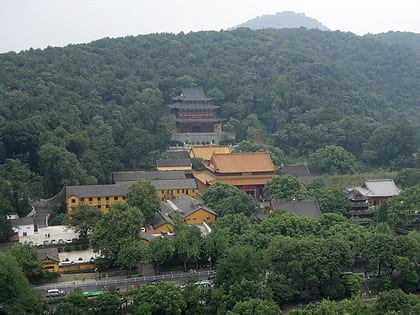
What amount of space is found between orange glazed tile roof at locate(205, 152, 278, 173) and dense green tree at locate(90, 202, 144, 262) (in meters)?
12.7

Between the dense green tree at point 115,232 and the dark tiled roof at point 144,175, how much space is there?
11622 millimetres

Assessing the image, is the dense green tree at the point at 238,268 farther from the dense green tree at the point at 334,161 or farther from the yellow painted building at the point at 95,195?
the dense green tree at the point at 334,161

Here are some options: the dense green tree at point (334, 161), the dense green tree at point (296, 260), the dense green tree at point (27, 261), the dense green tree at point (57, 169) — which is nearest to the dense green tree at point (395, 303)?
the dense green tree at point (296, 260)

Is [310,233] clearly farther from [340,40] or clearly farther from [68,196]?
[340,40]

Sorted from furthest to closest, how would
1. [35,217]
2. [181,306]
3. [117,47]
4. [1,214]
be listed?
[117,47] → [35,217] → [1,214] → [181,306]

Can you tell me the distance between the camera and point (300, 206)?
32062 mm

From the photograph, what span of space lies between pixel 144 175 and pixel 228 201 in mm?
8984

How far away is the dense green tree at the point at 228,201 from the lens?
32500 mm

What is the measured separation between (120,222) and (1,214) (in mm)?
7094

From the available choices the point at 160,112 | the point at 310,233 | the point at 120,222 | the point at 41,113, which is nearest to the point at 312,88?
the point at 160,112

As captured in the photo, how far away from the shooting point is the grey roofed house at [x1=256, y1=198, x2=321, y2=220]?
3167 centimetres

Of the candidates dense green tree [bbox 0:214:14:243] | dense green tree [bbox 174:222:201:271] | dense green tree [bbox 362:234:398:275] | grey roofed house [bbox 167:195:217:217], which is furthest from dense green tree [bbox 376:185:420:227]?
dense green tree [bbox 0:214:14:243]

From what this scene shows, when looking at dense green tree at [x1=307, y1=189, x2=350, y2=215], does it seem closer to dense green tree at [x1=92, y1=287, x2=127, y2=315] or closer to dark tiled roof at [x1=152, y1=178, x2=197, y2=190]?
dark tiled roof at [x1=152, y1=178, x2=197, y2=190]

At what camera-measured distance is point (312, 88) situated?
60.4m
